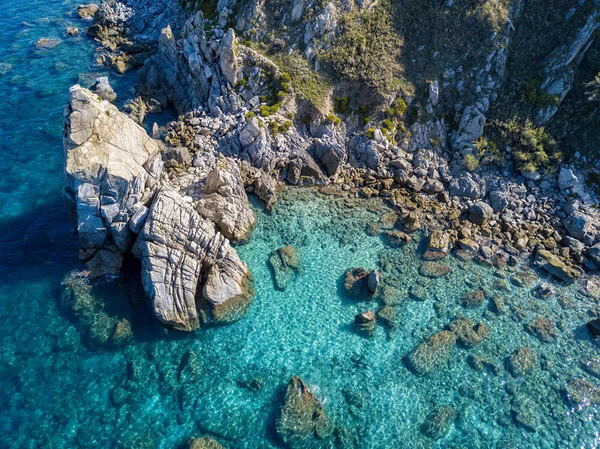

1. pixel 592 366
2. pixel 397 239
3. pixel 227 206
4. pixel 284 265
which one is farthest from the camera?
pixel 397 239

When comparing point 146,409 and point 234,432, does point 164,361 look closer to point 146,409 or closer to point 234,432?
point 146,409

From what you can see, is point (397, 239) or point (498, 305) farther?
point (397, 239)

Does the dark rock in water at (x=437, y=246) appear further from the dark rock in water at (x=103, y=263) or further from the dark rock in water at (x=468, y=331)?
the dark rock in water at (x=103, y=263)

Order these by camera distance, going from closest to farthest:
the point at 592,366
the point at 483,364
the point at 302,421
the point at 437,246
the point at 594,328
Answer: the point at 302,421 → the point at 483,364 → the point at 592,366 → the point at 594,328 → the point at 437,246

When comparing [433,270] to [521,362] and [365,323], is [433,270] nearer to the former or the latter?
[365,323]

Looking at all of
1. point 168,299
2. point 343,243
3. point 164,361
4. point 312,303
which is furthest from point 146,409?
point 343,243

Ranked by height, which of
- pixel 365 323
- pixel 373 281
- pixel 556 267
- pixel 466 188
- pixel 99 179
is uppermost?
pixel 466 188

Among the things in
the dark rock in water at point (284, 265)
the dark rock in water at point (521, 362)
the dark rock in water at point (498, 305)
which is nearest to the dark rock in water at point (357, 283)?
the dark rock in water at point (284, 265)

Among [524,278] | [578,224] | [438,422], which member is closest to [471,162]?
[578,224]
